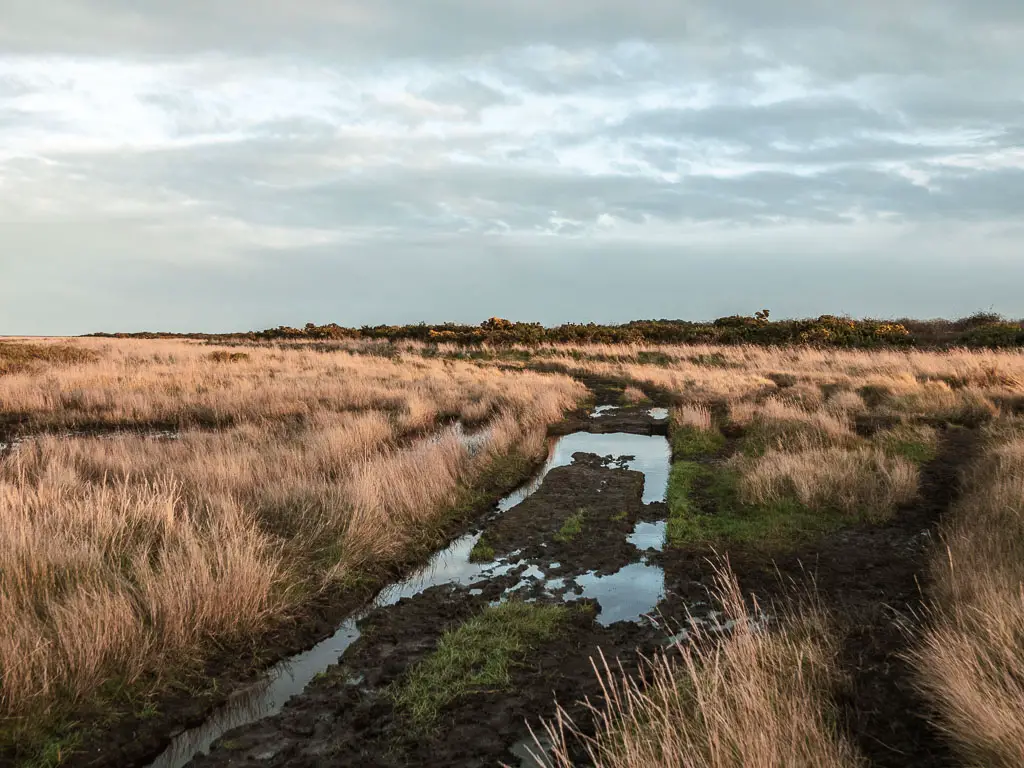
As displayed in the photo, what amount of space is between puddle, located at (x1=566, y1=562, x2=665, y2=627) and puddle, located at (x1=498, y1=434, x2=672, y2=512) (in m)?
2.72

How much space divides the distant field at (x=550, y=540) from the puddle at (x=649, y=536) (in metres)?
0.22

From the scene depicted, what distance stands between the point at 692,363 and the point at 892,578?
2225 cm

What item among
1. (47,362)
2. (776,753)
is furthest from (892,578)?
(47,362)

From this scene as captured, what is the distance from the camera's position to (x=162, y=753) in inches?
159

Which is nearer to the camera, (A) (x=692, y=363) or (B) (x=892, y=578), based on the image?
(B) (x=892, y=578)

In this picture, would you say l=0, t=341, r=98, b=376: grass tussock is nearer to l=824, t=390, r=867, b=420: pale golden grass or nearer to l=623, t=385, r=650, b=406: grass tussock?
l=623, t=385, r=650, b=406: grass tussock

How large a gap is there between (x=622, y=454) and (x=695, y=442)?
1.52 metres

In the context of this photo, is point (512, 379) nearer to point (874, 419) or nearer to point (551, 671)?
point (874, 419)

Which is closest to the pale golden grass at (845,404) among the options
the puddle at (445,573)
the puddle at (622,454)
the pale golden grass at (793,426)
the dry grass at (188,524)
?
the pale golden grass at (793,426)

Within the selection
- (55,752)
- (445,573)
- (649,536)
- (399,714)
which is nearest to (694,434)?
(649,536)

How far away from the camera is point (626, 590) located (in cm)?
636

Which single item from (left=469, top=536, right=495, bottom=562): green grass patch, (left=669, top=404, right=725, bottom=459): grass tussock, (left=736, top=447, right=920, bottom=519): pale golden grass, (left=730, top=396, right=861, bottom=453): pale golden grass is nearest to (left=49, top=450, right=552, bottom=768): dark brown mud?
(left=469, top=536, right=495, bottom=562): green grass patch

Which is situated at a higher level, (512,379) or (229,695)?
(512,379)

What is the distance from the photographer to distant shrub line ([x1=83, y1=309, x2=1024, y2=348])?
32306mm
